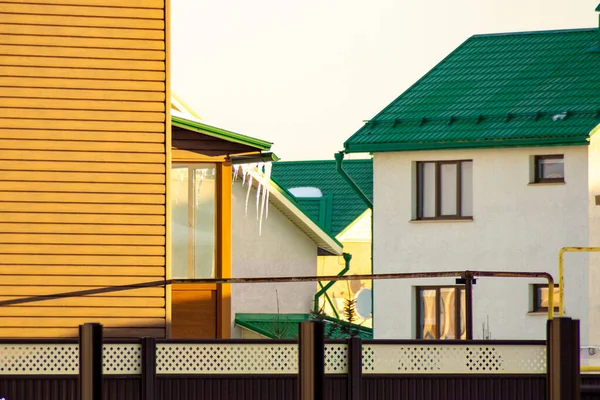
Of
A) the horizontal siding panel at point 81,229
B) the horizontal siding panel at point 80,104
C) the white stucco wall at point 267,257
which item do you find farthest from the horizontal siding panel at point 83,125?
the white stucco wall at point 267,257

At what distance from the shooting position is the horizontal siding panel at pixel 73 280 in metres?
14.3

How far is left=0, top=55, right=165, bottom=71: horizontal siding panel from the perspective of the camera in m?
14.4

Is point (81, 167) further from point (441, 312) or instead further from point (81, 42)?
point (441, 312)

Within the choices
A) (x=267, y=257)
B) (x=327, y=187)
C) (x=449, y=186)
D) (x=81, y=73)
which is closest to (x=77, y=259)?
(x=81, y=73)

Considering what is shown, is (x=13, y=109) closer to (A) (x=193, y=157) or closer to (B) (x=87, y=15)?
(B) (x=87, y=15)

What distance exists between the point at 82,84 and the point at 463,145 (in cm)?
1152

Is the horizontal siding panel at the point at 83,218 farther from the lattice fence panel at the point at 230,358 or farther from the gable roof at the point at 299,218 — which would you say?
the gable roof at the point at 299,218

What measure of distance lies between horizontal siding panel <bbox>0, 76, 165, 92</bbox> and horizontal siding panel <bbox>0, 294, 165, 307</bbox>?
2205 mm

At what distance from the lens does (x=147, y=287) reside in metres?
14.5

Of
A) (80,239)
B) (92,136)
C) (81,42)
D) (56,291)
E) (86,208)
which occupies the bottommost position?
(56,291)

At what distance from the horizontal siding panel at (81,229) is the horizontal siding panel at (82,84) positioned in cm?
141

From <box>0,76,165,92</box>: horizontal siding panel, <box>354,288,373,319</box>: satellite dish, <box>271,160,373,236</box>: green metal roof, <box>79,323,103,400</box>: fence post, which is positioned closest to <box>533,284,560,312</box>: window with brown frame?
<box>354,288,373,319</box>: satellite dish

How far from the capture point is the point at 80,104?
14547 mm

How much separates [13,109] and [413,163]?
40.0 ft
